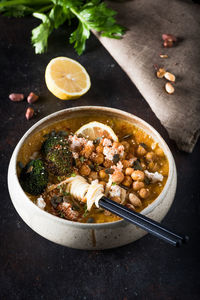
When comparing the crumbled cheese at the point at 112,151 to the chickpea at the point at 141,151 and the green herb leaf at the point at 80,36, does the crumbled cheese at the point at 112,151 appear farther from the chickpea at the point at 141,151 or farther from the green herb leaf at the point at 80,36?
the green herb leaf at the point at 80,36

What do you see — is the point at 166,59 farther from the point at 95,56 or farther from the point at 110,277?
the point at 110,277

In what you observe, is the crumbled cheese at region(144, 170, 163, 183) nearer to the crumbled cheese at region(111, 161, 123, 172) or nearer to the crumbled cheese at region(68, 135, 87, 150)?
the crumbled cheese at region(111, 161, 123, 172)

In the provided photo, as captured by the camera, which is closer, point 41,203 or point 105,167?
point 41,203

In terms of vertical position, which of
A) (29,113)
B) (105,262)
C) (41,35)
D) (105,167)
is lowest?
(105,262)

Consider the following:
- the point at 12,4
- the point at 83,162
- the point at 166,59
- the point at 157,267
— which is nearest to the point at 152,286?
the point at 157,267

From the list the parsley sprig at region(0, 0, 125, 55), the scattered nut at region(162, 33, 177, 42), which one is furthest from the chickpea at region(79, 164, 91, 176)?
the scattered nut at region(162, 33, 177, 42)

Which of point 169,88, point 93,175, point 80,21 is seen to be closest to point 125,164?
point 93,175

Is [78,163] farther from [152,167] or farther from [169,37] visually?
[169,37]
